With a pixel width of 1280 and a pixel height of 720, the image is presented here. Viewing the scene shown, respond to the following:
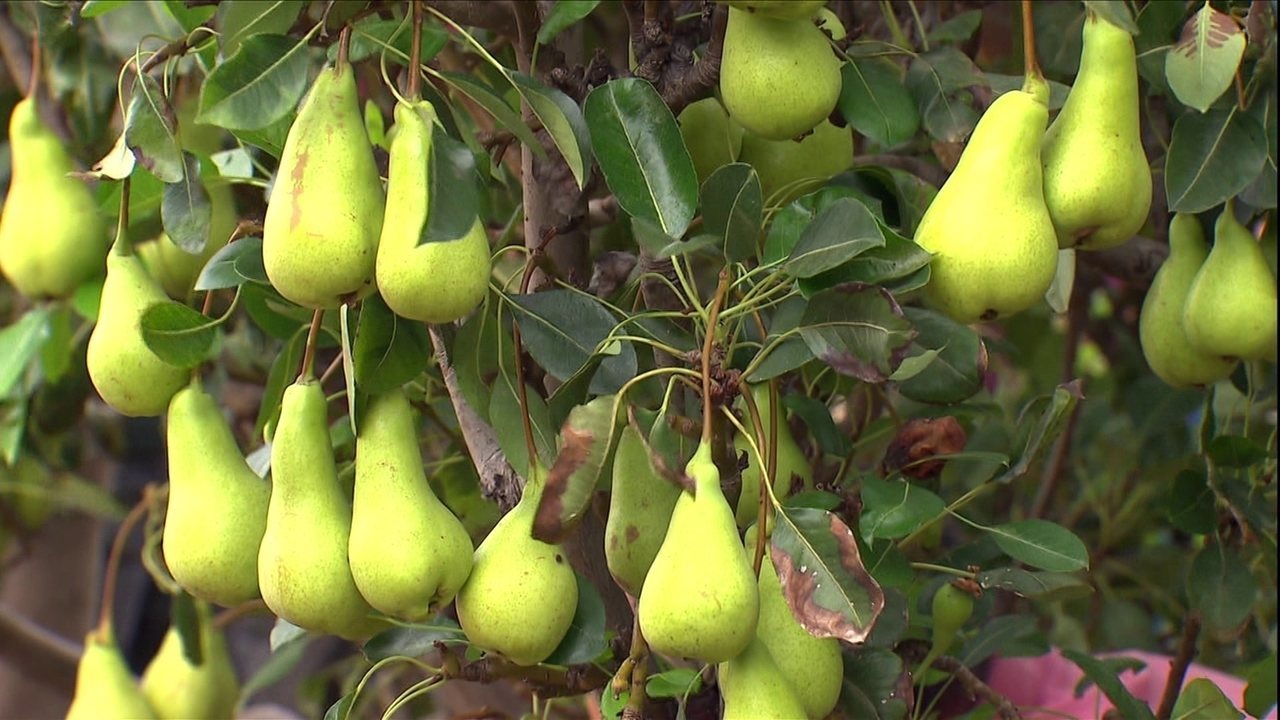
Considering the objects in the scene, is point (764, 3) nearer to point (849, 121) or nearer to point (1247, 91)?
point (849, 121)

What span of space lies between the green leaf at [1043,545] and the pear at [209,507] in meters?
0.36

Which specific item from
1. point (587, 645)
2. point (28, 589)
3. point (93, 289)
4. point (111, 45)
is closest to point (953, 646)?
point (587, 645)

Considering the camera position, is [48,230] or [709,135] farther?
[48,230]

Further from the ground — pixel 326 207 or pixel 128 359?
pixel 326 207

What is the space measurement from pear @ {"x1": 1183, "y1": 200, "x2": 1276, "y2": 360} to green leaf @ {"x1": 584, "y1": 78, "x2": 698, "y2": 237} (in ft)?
1.11

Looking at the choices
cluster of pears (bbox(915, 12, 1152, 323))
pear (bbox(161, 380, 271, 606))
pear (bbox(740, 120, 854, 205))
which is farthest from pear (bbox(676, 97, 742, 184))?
pear (bbox(161, 380, 271, 606))

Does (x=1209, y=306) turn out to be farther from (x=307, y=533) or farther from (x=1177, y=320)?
(x=307, y=533)

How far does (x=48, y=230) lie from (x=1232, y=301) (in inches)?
30.9

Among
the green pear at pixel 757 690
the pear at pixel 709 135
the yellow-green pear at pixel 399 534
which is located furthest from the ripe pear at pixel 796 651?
the pear at pixel 709 135

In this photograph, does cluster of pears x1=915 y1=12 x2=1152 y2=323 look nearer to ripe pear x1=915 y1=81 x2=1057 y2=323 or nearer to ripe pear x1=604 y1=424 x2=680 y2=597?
ripe pear x1=915 y1=81 x2=1057 y2=323

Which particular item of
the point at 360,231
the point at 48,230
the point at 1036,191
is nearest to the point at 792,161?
the point at 1036,191

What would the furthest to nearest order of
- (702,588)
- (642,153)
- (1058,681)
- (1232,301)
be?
(1058,681), (1232,301), (642,153), (702,588)

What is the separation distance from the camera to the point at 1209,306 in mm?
824

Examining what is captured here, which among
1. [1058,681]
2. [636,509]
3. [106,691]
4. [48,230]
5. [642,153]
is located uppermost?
[642,153]
